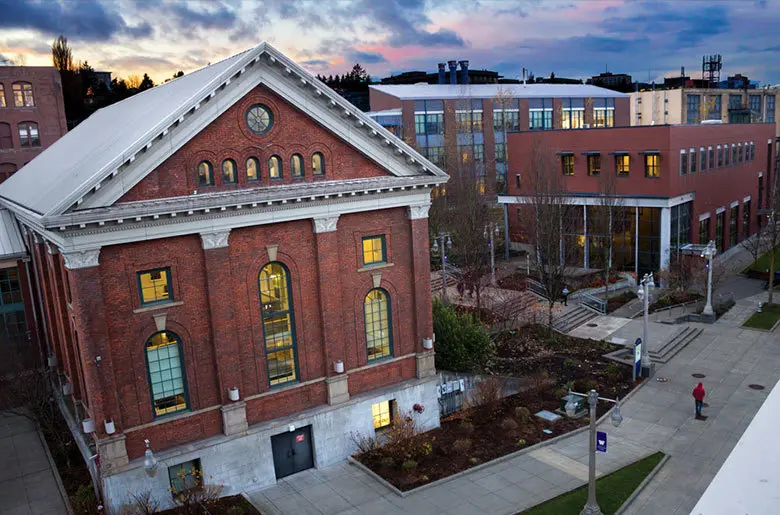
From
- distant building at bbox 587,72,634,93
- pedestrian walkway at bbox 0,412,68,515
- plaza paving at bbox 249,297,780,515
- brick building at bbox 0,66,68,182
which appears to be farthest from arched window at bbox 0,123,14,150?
distant building at bbox 587,72,634,93

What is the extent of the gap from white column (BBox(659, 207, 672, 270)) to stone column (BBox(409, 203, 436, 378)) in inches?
1039

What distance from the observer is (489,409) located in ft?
89.9

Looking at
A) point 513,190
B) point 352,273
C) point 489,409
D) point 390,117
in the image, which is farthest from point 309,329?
point 390,117

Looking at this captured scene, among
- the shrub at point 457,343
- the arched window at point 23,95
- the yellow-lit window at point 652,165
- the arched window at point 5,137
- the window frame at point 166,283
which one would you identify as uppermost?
the arched window at point 23,95

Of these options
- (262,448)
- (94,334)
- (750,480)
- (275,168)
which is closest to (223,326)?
(94,334)

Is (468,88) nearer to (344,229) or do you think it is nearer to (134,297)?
(344,229)

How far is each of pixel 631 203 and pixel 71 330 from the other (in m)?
39.3

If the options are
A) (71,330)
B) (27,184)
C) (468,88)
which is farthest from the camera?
(468,88)

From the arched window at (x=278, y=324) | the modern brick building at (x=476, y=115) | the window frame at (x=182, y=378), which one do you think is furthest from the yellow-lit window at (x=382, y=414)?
the modern brick building at (x=476, y=115)

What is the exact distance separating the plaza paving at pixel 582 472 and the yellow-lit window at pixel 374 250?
8.12 m

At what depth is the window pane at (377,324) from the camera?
25458 millimetres

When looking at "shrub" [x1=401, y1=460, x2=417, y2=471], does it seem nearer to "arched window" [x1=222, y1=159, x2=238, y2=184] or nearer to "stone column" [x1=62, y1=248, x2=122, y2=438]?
"stone column" [x1=62, y1=248, x2=122, y2=438]

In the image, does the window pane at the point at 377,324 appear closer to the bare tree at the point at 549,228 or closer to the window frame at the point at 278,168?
the window frame at the point at 278,168

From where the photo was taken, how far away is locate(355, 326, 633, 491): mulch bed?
76.7 feet
